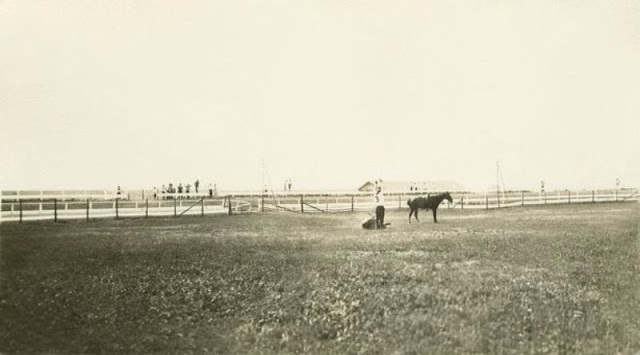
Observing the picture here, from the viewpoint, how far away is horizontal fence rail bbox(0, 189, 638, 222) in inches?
474

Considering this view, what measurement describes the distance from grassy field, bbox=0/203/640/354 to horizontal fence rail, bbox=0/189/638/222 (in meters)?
2.08

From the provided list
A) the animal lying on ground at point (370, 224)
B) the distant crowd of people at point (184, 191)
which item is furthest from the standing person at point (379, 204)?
the distant crowd of people at point (184, 191)

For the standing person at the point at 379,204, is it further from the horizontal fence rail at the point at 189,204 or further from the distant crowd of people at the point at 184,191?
the distant crowd of people at the point at 184,191

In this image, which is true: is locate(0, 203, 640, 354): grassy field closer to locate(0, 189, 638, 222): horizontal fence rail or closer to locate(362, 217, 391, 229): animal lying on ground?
locate(362, 217, 391, 229): animal lying on ground

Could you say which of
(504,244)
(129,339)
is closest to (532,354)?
(504,244)

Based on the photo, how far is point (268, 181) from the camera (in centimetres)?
1221

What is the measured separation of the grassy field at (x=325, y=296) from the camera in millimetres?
6633

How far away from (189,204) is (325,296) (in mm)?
14362

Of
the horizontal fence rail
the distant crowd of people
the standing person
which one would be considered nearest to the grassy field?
the standing person

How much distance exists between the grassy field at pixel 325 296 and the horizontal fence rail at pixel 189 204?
2079 mm

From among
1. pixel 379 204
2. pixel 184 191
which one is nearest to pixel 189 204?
pixel 184 191

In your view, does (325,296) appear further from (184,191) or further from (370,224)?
(184,191)

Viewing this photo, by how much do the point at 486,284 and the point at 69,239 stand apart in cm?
728

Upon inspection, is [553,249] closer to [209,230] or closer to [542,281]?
[542,281]
